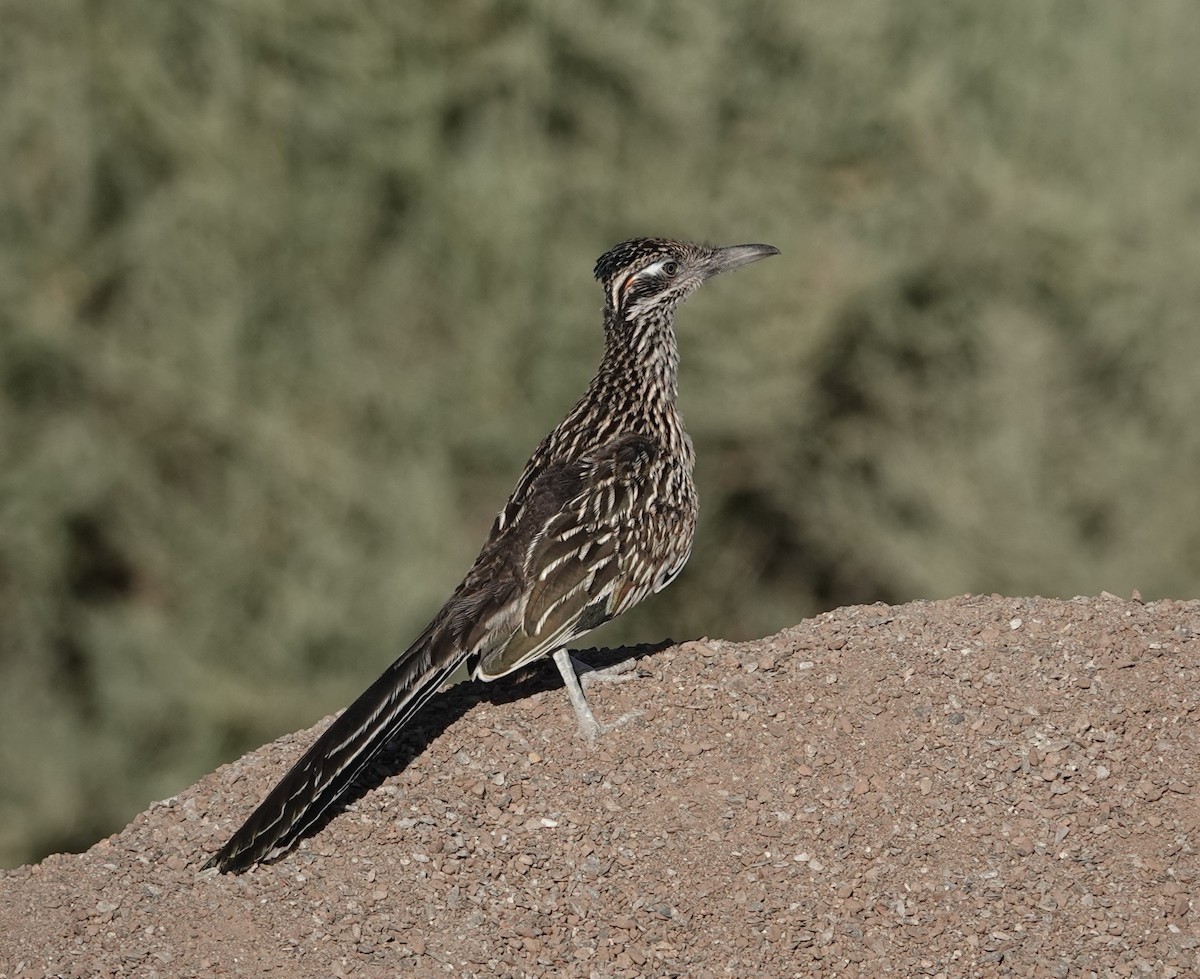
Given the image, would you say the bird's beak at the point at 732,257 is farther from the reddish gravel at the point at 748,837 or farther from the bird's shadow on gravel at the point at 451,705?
the reddish gravel at the point at 748,837

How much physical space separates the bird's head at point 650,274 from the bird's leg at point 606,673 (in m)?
2.13

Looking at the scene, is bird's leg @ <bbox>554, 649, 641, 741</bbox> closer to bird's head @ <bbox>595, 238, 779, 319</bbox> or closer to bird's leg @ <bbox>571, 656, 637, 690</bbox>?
bird's leg @ <bbox>571, 656, 637, 690</bbox>

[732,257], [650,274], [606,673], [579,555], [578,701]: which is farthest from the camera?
[732,257]

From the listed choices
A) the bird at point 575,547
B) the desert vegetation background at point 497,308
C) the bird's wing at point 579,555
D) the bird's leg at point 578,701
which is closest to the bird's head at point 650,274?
the bird at point 575,547

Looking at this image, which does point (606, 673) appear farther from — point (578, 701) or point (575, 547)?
point (575, 547)

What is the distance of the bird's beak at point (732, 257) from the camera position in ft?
30.3

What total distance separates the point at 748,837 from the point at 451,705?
178 centimetres

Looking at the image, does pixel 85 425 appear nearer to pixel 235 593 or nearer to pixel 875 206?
pixel 235 593

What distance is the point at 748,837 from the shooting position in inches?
264

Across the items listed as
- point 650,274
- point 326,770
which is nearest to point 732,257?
point 650,274

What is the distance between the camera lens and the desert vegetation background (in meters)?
15.2

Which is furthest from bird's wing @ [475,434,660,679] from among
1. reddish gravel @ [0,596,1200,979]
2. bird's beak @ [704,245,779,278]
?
bird's beak @ [704,245,779,278]

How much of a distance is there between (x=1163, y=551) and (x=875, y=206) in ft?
14.2

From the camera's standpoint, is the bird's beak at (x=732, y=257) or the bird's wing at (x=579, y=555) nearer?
the bird's wing at (x=579, y=555)
